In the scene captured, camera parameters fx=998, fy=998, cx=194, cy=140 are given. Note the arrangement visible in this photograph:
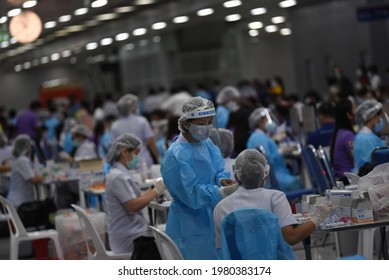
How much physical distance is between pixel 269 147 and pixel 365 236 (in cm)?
294

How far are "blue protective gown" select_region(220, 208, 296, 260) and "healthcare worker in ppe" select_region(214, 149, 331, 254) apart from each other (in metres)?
0.10

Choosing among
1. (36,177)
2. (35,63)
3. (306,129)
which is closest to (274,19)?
(35,63)

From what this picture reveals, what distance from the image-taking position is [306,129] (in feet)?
39.8

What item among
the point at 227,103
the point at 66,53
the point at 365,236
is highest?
the point at 66,53

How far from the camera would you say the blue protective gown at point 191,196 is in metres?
5.98

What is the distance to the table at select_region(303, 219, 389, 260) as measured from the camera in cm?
560

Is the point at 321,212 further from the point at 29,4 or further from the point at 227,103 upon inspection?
the point at 29,4

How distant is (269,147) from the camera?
1005cm

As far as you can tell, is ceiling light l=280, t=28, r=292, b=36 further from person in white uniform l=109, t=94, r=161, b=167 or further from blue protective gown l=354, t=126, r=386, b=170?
blue protective gown l=354, t=126, r=386, b=170

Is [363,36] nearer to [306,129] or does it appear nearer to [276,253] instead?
[306,129]

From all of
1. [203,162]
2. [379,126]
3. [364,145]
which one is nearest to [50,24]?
[379,126]

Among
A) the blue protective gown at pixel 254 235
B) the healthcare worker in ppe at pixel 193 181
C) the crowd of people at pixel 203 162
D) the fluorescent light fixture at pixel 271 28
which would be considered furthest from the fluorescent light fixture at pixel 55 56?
the blue protective gown at pixel 254 235

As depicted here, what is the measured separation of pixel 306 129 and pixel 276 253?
6.98 metres

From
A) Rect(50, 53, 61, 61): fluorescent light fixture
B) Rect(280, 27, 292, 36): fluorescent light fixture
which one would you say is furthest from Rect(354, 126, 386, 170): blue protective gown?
Rect(50, 53, 61, 61): fluorescent light fixture
